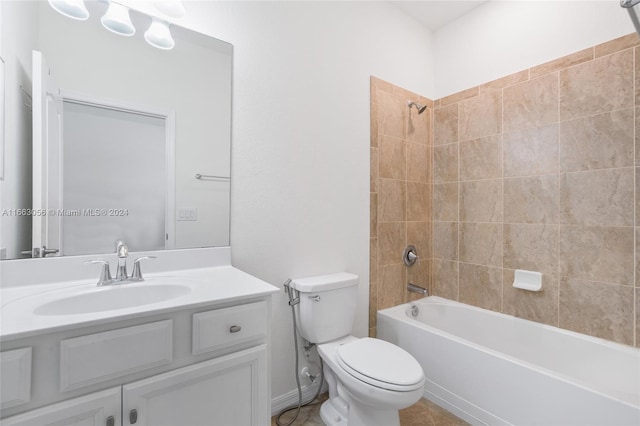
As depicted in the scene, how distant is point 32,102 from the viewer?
3.73ft

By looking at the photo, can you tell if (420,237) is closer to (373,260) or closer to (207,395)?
(373,260)

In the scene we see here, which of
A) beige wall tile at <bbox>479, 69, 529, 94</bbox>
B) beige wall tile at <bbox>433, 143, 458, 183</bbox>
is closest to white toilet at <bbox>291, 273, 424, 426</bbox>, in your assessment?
beige wall tile at <bbox>433, 143, 458, 183</bbox>

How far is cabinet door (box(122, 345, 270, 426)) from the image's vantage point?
89cm

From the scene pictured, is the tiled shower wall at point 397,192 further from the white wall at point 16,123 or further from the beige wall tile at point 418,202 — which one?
the white wall at point 16,123

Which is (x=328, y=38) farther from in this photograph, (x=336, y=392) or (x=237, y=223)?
(x=336, y=392)

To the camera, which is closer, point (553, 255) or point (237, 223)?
point (237, 223)

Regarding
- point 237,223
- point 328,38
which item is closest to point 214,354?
point 237,223

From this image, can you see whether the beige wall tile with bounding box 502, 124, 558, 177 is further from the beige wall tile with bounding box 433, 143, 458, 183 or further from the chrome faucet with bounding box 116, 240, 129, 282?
the chrome faucet with bounding box 116, 240, 129, 282

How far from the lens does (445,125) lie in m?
2.46

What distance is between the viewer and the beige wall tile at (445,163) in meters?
2.39

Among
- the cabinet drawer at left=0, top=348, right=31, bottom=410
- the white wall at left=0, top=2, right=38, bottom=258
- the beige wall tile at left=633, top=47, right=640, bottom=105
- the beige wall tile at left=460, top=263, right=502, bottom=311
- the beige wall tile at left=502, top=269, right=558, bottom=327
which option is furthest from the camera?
the beige wall tile at left=460, top=263, right=502, bottom=311

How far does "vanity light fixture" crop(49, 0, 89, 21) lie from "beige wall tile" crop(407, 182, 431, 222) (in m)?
2.10

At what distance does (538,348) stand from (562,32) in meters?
1.97

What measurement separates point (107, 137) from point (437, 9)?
243cm
